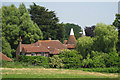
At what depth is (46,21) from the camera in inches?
2301

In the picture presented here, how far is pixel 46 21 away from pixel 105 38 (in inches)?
1087

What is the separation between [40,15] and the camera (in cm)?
5875

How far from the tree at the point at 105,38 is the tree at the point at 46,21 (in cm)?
2553

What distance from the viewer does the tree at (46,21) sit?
191 ft

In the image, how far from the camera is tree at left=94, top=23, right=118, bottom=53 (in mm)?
33062

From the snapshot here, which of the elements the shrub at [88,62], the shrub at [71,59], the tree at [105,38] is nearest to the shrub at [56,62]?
the shrub at [71,59]

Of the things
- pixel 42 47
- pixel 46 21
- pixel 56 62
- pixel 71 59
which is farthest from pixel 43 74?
pixel 46 21

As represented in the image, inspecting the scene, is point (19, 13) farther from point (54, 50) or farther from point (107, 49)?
point (107, 49)

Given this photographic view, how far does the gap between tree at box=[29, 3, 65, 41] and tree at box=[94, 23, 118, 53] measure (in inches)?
1005

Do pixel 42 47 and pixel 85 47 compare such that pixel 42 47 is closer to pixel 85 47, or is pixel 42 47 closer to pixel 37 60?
pixel 37 60

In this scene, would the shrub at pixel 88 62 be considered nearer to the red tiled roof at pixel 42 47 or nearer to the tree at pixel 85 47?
the tree at pixel 85 47

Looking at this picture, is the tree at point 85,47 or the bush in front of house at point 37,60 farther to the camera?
the bush in front of house at point 37,60

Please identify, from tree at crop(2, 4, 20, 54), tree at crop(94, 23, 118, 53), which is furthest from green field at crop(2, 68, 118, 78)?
tree at crop(2, 4, 20, 54)

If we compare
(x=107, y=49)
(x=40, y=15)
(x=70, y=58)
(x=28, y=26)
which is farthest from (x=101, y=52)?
(x=40, y=15)
